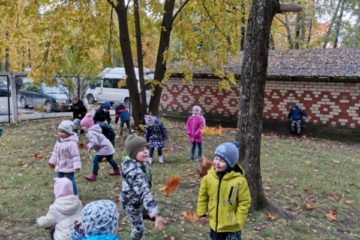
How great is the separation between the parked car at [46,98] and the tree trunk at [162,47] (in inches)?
321

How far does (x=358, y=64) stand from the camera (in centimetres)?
1611

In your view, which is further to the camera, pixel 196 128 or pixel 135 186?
pixel 196 128

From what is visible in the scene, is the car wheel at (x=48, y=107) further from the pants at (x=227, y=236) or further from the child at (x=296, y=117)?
the pants at (x=227, y=236)

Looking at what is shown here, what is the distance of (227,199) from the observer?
4059 millimetres

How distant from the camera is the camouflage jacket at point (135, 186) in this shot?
14.1 feet

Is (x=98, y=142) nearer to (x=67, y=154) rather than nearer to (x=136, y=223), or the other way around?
(x=67, y=154)

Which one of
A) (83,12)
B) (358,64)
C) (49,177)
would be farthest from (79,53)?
(358,64)

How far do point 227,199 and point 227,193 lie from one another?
6 cm

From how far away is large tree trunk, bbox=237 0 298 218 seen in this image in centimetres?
602

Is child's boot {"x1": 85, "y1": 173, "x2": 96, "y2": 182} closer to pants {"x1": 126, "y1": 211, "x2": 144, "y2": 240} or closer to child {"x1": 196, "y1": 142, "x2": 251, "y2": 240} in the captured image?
pants {"x1": 126, "y1": 211, "x2": 144, "y2": 240}

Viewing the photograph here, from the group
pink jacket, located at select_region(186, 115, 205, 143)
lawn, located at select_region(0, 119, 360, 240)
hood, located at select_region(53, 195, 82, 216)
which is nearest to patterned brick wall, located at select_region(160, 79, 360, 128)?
lawn, located at select_region(0, 119, 360, 240)

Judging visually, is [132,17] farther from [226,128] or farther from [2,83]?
[2,83]

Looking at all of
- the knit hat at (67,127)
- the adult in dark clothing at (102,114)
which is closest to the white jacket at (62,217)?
the knit hat at (67,127)

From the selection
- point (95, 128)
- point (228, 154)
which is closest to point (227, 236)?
point (228, 154)
